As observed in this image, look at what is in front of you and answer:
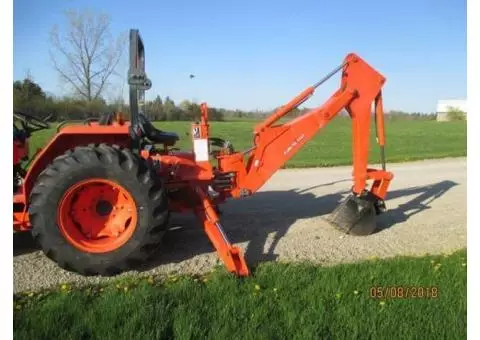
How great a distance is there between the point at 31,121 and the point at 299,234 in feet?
10.7

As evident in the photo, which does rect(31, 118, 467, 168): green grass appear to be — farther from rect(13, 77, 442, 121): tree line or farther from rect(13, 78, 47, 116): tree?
rect(13, 78, 47, 116): tree

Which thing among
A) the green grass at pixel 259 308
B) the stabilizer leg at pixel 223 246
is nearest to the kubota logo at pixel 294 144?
the stabilizer leg at pixel 223 246

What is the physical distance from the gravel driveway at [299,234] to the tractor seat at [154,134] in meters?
1.13

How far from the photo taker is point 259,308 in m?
3.46

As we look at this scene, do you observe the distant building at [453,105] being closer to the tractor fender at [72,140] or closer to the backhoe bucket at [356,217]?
the backhoe bucket at [356,217]

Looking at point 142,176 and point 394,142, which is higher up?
point 394,142

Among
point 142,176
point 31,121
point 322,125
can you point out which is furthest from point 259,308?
point 31,121

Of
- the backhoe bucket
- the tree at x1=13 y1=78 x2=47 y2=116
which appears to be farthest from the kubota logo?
the tree at x1=13 y1=78 x2=47 y2=116

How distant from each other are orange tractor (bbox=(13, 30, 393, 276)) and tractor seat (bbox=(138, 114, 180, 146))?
12mm

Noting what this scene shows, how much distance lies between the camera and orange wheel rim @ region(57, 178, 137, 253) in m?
4.19

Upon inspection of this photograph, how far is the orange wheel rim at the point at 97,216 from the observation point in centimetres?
419

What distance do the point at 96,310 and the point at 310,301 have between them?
1.60 metres

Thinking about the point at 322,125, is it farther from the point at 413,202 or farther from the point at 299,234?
the point at 413,202
